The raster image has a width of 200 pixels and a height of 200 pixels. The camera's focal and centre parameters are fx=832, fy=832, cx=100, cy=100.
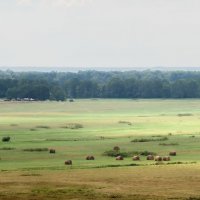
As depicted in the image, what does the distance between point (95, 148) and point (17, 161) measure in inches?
510

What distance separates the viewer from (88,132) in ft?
314

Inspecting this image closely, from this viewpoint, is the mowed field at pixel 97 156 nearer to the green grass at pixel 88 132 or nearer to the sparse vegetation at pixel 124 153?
the green grass at pixel 88 132

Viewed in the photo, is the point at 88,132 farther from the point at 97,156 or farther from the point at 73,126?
the point at 97,156

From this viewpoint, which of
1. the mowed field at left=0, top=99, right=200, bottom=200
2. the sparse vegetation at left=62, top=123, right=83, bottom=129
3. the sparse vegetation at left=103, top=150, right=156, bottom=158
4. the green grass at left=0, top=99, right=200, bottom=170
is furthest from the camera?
the sparse vegetation at left=62, top=123, right=83, bottom=129

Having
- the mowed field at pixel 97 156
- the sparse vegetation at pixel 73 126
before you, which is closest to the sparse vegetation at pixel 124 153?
the mowed field at pixel 97 156

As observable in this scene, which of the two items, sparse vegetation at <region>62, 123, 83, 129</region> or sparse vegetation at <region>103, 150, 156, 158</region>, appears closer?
sparse vegetation at <region>103, 150, 156, 158</region>

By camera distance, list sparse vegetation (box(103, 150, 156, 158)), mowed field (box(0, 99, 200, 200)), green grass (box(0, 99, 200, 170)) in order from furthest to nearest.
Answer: sparse vegetation (box(103, 150, 156, 158)), green grass (box(0, 99, 200, 170)), mowed field (box(0, 99, 200, 200))

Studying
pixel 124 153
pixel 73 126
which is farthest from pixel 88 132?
pixel 124 153

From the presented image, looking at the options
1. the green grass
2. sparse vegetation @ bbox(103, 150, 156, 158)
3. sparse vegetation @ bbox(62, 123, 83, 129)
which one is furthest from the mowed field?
sparse vegetation @ bbox(103, 150, 156, 158)

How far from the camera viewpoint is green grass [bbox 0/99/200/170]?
215ft

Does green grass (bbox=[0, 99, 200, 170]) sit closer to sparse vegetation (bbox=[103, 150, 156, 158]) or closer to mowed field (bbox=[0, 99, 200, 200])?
mowed field (bbox=[0, 99, 200, 200])

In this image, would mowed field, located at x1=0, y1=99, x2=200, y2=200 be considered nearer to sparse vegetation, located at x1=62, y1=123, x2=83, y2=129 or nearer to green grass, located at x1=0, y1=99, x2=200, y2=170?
green grass, located at x1=0, y1=99, x2=200, y2=170

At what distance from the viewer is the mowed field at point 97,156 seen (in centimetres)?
4841

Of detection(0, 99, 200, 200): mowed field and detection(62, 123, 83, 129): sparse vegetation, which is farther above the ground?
detection(0, 99, 200, 200): mowed field
